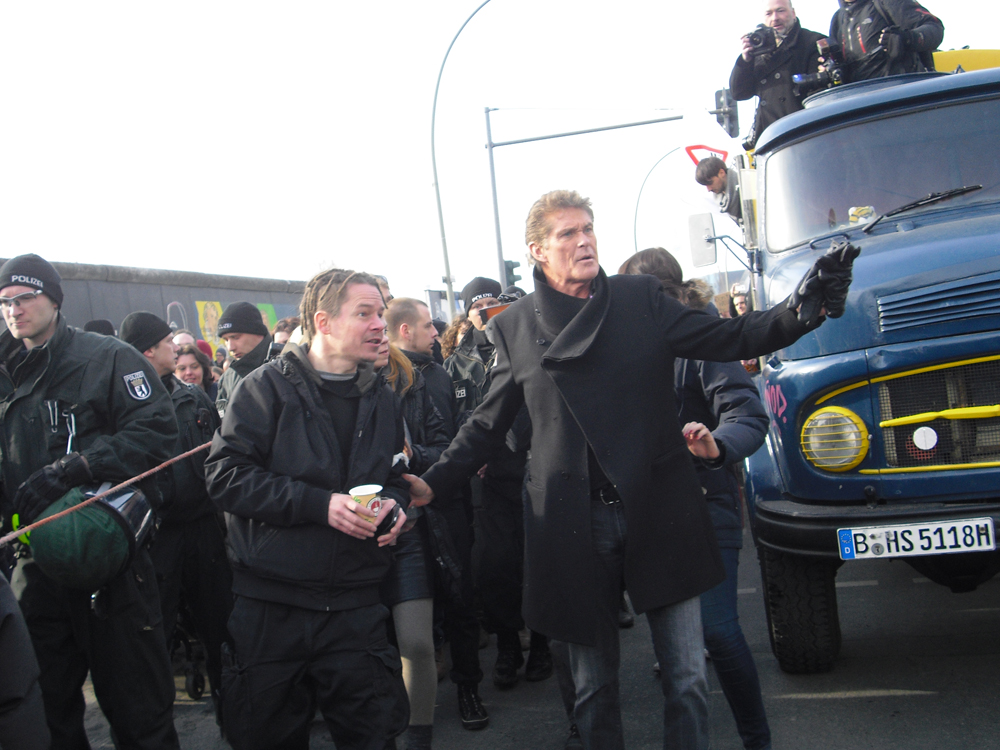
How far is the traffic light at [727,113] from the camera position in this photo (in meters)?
9.08

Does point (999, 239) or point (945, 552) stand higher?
point (999, 239)

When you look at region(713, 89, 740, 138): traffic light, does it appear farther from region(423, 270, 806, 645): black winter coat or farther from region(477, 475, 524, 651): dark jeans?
region(423, 270, 806, 645): black winter coat

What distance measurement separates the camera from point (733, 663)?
3.13 m

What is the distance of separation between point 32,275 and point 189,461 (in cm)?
126

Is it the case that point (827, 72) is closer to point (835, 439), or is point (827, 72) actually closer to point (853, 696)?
point (835, 439)

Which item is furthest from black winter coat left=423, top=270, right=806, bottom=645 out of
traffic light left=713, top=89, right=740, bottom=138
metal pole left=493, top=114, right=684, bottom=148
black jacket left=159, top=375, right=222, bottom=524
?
metal pole left=493, top=114, right=684, bottom=148

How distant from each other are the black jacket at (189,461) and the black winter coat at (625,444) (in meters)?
1.94

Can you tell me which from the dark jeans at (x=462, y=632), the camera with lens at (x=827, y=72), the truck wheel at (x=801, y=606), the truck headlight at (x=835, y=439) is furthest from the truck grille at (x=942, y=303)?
the camera with lens at (x=827, y=72)

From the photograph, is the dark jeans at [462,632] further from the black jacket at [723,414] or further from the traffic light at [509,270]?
the traffic light at [509,270]

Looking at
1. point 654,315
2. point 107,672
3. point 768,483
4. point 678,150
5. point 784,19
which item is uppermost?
point 678,150

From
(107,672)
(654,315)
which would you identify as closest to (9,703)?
(107,672)

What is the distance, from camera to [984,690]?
3.94 metres

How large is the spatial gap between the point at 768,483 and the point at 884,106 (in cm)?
227

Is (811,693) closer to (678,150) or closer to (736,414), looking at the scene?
(736,414)
